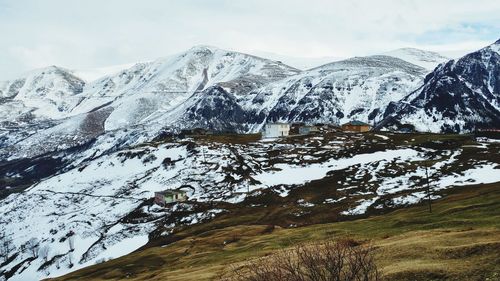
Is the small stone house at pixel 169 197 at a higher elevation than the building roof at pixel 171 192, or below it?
below

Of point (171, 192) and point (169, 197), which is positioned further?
point (171, 192)

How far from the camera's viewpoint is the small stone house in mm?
185250

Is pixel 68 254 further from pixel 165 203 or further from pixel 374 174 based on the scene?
pixel 374 174

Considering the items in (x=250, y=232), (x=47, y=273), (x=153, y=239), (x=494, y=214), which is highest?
(x=494, y=214)

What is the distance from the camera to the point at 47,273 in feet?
527

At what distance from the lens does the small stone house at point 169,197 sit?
185250 mm

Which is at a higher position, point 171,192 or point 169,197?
point 171,192

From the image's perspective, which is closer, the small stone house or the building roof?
the small stone house

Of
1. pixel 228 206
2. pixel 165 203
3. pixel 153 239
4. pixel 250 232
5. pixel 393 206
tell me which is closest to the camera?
pixel 250 232

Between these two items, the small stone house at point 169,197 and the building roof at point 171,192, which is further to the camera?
the building roof at point 171,192

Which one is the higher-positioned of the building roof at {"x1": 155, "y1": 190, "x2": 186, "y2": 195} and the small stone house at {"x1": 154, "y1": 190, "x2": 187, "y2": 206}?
the building roof at {"x1": 155, "y1": 190, "x2": 186, "y2": 195}

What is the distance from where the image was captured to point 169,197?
18525cm

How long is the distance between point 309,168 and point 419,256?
15995 cm

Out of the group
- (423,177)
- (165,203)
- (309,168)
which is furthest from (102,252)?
(423,177)
